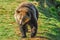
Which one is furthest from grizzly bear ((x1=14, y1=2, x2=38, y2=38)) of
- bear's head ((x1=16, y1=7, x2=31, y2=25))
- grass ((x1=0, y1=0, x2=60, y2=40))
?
grass ((x1=0, y1=0, x2=60, y2=40))

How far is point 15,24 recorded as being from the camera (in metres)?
9.90

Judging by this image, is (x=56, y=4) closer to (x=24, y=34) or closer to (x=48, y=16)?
(x=48, y=16)

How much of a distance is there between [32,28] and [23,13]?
788 mm

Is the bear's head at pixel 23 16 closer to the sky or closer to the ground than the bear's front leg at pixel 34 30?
closer to the sky

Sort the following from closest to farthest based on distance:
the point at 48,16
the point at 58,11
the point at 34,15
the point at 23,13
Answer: the point at 23,13, the point at 34,15, the point at 48,16, the point at 58,11

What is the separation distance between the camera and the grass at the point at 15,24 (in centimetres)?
892

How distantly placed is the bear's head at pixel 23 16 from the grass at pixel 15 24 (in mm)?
785

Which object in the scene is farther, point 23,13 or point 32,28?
point 32,28

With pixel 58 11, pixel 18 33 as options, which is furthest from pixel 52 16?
pixel 18 33

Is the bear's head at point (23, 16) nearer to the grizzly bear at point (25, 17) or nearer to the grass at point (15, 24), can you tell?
the grizzly bear at point (25, 17)

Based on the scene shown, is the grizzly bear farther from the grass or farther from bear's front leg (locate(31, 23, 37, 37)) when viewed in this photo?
the grass

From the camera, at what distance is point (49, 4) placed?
1289 cm

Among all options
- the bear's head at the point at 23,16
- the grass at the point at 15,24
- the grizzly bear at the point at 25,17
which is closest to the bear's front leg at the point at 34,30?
the grizzly bear at the point at 25,17

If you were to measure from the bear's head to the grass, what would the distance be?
78cm
